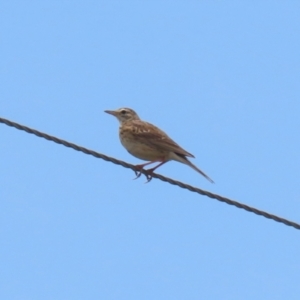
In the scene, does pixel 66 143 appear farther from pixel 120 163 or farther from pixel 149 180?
pixel 149 180

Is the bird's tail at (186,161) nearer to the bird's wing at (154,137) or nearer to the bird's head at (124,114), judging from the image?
the bird's wing at (154,137)

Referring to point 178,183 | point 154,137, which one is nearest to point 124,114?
point 154,137

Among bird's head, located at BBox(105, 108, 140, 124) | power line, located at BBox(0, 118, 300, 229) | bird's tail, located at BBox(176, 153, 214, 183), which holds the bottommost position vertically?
power line, located at BBox(0, 118, 300, 229)

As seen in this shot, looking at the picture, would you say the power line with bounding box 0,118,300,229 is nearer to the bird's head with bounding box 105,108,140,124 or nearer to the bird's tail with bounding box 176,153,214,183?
the bird's tail with bounding box 176,153,214,183

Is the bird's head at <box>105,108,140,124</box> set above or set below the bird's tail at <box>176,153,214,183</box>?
above

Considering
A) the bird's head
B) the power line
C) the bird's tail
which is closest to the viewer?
the power line

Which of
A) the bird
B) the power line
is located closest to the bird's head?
the bird

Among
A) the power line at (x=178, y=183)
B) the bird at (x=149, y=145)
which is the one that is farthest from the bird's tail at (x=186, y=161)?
the power line at (x=178, y=183)

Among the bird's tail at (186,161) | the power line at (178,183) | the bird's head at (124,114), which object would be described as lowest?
the power line at (178,183)
